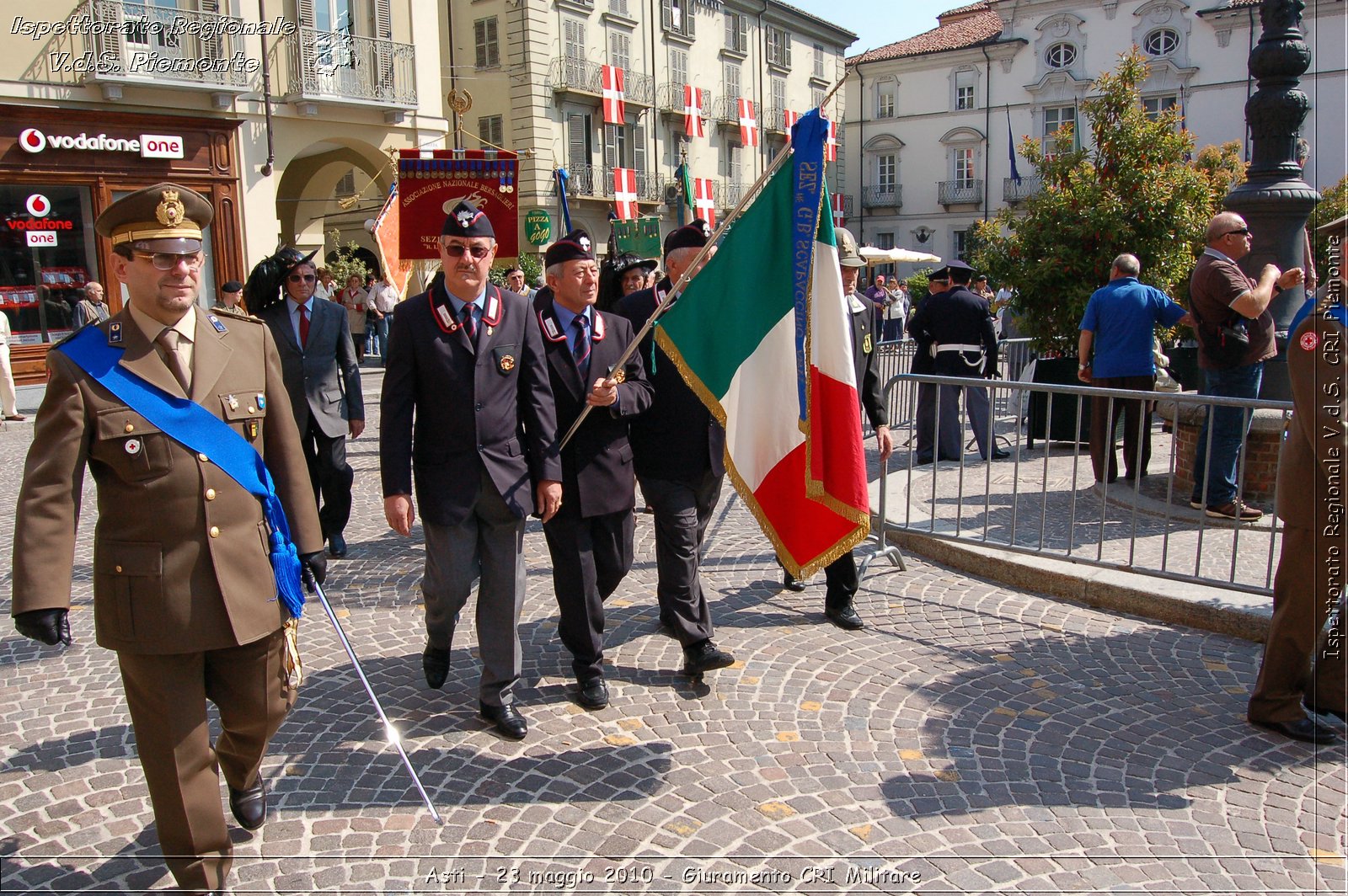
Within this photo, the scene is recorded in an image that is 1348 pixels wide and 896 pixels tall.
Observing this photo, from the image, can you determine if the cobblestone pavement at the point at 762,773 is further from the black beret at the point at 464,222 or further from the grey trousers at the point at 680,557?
the black beret at the point at 464,222

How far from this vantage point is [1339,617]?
3.90 m

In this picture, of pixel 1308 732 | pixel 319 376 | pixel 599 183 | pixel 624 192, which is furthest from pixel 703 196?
pixel 1308 732

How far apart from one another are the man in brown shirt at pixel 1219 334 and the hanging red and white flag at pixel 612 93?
29.3m

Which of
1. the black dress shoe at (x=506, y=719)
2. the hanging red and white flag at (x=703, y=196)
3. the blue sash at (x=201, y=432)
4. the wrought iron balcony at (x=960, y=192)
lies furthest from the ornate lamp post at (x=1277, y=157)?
the wrought iron balcony at (x=960, y=192)

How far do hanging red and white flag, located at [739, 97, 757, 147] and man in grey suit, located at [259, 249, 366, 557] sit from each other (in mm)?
36768

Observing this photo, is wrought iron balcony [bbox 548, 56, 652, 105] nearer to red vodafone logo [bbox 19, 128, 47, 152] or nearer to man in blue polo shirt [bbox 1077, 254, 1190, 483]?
red vodafone logo [bbox 19, 128, 47, 152]

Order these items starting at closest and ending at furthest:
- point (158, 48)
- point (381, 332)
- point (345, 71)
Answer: point (158, 48)
point (381, 332)
point (345, 71)

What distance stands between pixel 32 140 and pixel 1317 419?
1983 cm

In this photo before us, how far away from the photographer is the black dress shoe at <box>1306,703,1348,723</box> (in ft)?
12.9

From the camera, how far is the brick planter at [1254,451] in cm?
673

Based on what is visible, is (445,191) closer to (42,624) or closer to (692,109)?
(42,624)

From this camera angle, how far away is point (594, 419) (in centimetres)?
446

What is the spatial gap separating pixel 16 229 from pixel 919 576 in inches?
700

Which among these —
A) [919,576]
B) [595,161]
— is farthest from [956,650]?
[595,161]
